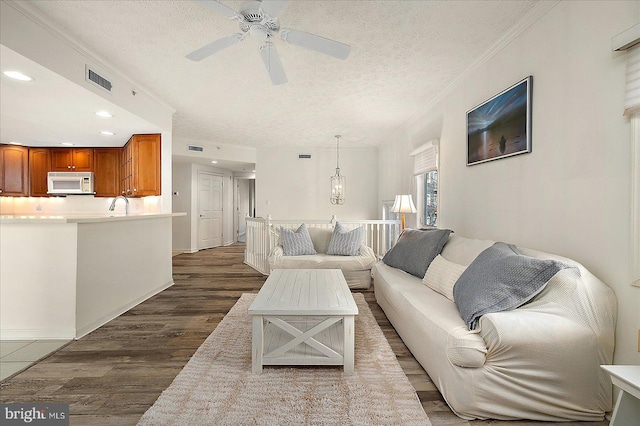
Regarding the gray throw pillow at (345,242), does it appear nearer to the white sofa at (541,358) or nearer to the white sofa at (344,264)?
the white sofa at (344,264)

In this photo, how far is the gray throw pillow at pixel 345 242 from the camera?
441cm

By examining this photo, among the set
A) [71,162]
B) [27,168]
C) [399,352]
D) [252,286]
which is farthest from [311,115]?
[27,168]

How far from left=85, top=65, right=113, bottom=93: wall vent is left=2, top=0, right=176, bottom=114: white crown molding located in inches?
4.0

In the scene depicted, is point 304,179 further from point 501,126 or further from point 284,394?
point 284,394

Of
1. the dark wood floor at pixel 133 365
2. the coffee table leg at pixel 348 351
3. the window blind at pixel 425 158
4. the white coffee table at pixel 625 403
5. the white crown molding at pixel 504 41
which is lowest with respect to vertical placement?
the dark wood floor at pixel 133 365

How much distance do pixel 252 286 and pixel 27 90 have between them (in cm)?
316

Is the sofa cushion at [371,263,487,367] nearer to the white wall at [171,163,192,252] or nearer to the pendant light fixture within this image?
the pendant light fixture

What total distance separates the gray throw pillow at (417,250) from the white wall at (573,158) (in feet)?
1.39

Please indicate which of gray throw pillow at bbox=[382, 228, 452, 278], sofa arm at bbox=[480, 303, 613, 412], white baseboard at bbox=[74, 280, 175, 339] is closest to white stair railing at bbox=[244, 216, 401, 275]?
gray throw pillow at bbox=[382, 228, 452, 278]

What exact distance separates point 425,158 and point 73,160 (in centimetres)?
604

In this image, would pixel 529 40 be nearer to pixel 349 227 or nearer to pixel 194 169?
pixel 349 227

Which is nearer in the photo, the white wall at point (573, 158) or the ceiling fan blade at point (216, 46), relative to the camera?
the white wall at point (573, 158)

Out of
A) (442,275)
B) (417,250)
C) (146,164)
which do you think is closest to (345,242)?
(417,250)

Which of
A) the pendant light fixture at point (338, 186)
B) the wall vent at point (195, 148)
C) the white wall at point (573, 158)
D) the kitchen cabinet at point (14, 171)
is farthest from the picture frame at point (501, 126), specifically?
the kitchen cabinet at point (14, 171)
